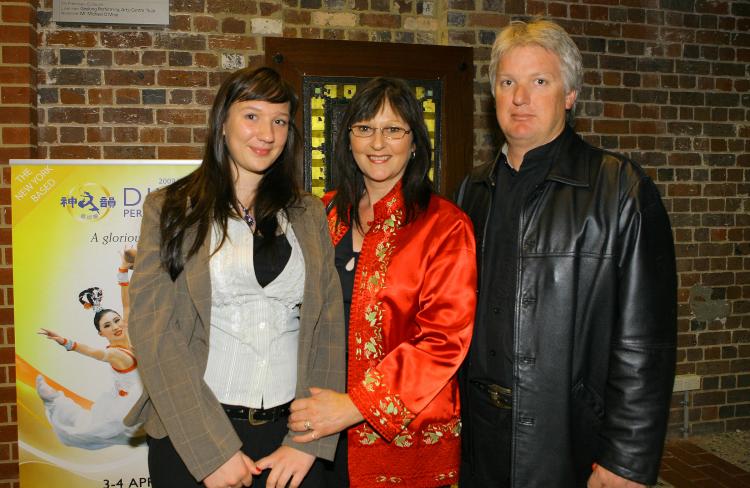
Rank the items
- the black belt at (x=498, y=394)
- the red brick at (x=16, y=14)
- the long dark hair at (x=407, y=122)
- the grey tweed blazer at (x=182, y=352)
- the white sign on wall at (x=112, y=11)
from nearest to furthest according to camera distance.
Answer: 1. the grey tweed blazer at (x=182, y=352)
2. the black belt at (x=498, y=394)
3. the long dark hair at (x=407, y=122)
4. the red brick at (x=16, y=14)
5. the white sign on wall at (x=112, y=11)

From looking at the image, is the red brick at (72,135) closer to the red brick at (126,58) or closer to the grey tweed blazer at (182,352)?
the red brick at (126,58)

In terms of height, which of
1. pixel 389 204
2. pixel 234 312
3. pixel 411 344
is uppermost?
pixel 389 204

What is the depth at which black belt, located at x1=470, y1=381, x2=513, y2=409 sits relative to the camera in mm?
1698

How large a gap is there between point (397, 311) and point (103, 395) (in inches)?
71.0

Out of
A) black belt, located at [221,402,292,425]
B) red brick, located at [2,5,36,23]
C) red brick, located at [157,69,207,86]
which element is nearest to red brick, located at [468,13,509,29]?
red brick, located at [157,69,207,86]

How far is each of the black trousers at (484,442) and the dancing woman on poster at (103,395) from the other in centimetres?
174

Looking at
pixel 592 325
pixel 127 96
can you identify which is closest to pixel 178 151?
pixel 127 96

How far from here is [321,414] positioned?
1.61 meters

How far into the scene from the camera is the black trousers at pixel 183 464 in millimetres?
1547

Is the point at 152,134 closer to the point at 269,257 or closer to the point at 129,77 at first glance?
the point at 129,77

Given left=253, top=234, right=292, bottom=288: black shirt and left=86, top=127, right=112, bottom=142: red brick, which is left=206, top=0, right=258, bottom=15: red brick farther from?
left=253, top=234, right=292, bottom=288: black shirt

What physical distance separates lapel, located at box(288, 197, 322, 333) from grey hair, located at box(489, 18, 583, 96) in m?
0.77

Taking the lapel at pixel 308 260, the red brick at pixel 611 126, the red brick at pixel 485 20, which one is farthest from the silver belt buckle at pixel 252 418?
the red brick at pixel 611 126

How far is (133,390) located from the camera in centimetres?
287
